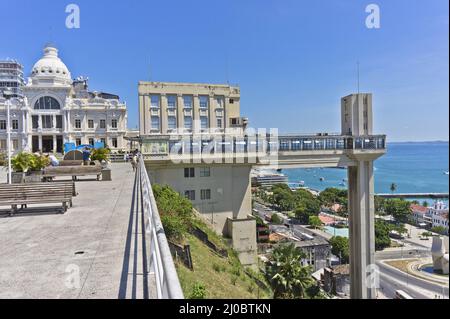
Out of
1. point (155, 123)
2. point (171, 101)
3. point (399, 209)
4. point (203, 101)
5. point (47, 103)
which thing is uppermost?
point (47, 103)

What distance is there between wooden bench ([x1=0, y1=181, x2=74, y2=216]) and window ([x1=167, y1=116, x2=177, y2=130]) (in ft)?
114

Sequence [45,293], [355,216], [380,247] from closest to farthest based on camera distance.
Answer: [45,293], [355,216], [380,247]

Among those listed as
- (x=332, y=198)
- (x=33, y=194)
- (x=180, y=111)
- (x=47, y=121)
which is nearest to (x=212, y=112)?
(x=180, y=111)

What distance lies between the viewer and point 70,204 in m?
7.73

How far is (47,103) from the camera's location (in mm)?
48531

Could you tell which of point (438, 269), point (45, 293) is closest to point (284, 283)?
point (45, 293)

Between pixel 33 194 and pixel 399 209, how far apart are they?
1657 inches

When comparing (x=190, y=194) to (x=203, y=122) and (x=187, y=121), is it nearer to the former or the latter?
(x=187, y=121)

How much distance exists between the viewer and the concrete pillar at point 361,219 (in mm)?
19469

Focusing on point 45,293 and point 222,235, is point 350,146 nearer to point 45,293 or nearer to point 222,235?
point 222,235

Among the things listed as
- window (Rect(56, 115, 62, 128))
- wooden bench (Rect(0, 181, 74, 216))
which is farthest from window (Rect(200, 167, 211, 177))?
window (Rect(56, 115, 62, 128))

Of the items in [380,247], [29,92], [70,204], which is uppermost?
[29,92]

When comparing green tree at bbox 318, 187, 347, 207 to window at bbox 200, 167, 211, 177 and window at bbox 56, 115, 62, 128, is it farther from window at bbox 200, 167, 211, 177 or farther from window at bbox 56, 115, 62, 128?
window at bbox 56, 115, 62, 128

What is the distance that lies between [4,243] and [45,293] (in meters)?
2.45
